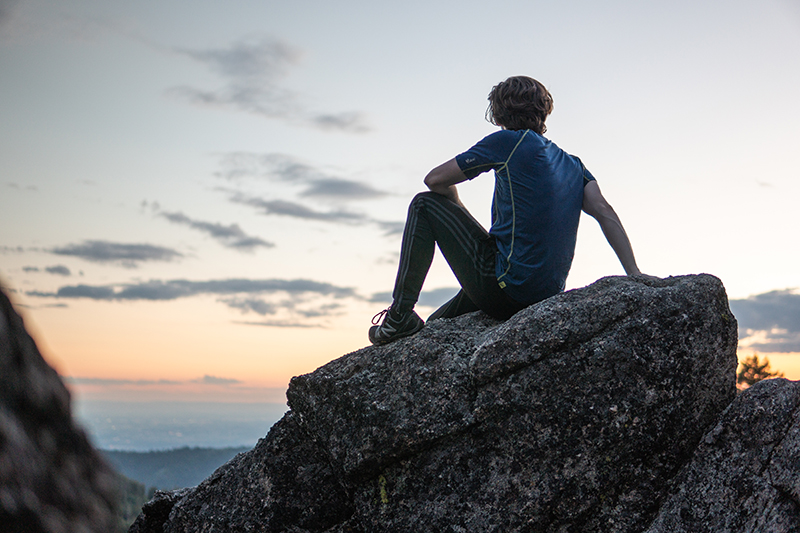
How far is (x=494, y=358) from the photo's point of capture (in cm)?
609

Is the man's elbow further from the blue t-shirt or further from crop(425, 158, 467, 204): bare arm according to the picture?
the blue t-shirt

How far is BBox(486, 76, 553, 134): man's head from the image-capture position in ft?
23.6

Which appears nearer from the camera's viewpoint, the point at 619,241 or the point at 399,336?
the point at 399,336

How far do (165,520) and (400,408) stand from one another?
11.9 ft

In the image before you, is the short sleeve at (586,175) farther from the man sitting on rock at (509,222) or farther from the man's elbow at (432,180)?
the man's elbow at (432,180)

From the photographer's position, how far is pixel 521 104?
23.6 feet

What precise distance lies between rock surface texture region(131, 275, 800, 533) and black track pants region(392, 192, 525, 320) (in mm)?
743

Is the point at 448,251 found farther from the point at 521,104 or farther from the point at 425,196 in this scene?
the point at 521,104

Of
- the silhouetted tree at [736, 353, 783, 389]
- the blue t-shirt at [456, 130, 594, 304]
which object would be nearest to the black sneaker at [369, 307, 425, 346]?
the blue t-shirt at [456, 130, 594, 304]

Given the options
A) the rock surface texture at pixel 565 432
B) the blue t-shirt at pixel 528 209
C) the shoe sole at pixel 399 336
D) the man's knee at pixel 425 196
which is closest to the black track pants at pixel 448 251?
the man's knee at pixel 425 196

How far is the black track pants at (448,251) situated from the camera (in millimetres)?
7113

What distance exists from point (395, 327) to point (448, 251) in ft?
3.67

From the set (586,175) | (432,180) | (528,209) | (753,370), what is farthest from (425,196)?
(753,370)

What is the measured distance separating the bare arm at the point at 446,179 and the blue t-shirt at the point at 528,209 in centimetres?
8
